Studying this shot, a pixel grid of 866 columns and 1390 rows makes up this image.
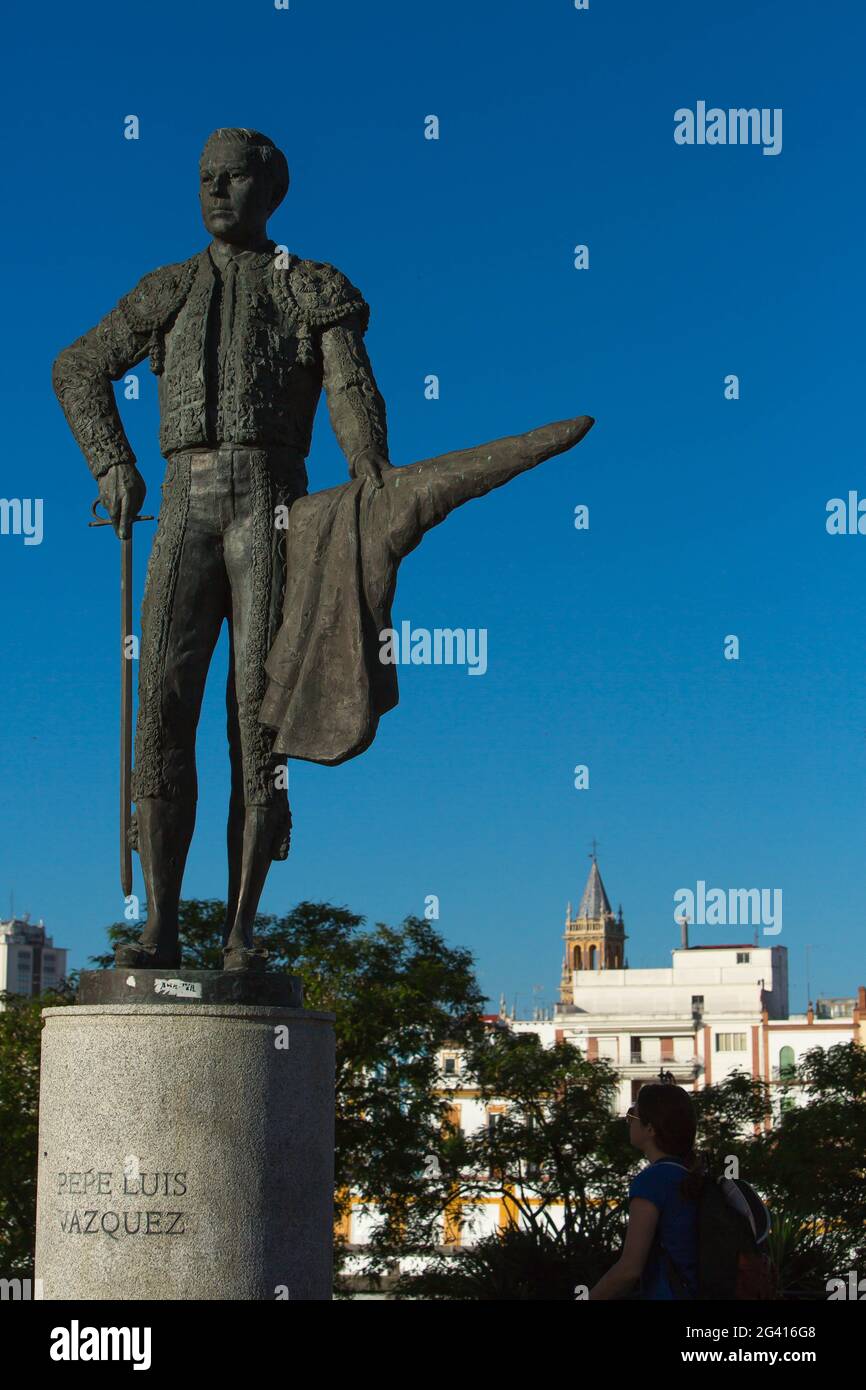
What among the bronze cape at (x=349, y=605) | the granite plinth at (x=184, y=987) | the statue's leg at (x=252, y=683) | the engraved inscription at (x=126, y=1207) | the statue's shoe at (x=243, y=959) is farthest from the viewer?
the statue's leg at (x=252, y=683)

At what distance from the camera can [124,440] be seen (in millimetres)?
8938

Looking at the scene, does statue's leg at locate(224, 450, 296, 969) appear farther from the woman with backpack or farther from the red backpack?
the red backpack

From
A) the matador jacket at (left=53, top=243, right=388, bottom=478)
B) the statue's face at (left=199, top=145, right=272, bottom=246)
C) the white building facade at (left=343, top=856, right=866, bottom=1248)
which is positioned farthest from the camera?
the white building facade at (left=343, top=856, right=866, bottom=1248)

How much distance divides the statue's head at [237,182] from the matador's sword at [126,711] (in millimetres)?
1423

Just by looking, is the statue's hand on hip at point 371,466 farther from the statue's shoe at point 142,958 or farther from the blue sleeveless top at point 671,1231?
the blue sleeveless top at point 671,1231

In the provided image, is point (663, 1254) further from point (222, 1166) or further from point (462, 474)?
point (462, 474)

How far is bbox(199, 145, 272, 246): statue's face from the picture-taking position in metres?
8.73

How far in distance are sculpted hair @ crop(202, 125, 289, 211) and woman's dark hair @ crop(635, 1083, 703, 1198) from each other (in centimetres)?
496

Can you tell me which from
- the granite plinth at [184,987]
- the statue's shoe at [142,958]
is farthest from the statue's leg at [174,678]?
the granite plinth at [184,987]

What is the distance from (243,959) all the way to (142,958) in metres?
0.43

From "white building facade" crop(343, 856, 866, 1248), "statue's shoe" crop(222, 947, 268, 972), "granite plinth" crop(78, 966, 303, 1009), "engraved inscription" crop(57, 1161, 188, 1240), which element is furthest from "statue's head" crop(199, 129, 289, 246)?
"white building facade" crop(343, 856, 866, 1248)

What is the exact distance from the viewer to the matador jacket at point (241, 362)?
854 cm
